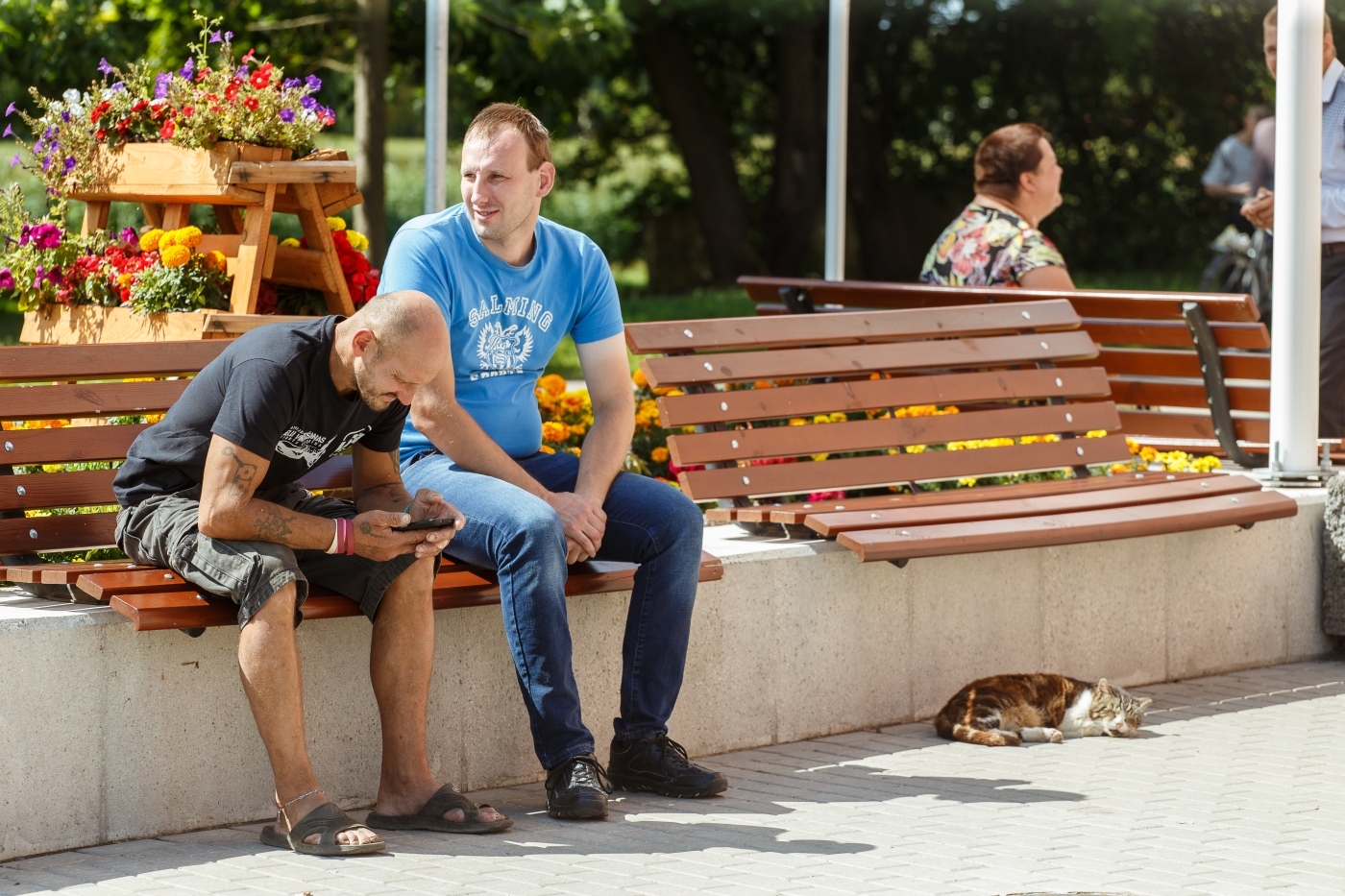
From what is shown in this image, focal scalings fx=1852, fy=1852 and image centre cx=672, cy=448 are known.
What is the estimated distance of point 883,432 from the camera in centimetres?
608

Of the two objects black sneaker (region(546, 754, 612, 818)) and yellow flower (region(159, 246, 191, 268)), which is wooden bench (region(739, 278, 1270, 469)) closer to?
yellow flower (region(159, 246, 191, 268))

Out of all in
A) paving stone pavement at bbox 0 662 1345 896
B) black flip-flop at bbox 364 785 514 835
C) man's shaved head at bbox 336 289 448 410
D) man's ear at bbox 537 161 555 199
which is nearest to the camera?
paving stone pavement at bbox 0 662 1345 896

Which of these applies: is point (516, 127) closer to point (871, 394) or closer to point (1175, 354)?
point (871, 394)

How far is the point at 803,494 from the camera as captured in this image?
6293 mm

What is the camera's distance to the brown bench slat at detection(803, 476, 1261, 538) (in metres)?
5.51

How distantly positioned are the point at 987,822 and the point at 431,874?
140 centimetres

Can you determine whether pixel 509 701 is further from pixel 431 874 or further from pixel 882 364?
pixel 882 364

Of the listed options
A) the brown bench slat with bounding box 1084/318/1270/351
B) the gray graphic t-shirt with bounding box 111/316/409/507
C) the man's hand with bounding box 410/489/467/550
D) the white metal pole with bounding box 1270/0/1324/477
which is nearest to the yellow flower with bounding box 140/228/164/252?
the gray graphic t-shirt with bounding box 111/316/409/507

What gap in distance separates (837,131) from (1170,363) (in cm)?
225

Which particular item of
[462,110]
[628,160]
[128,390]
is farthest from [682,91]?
[128,390]

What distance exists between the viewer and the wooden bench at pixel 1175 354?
6996 millimetres

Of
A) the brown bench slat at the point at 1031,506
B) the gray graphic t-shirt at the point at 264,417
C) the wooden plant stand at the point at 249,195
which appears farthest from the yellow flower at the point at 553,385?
the gray graphic t-shirt at the point at 264,417

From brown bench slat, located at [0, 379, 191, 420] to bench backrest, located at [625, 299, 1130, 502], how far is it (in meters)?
1.42

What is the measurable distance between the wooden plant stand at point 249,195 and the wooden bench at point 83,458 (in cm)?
110
